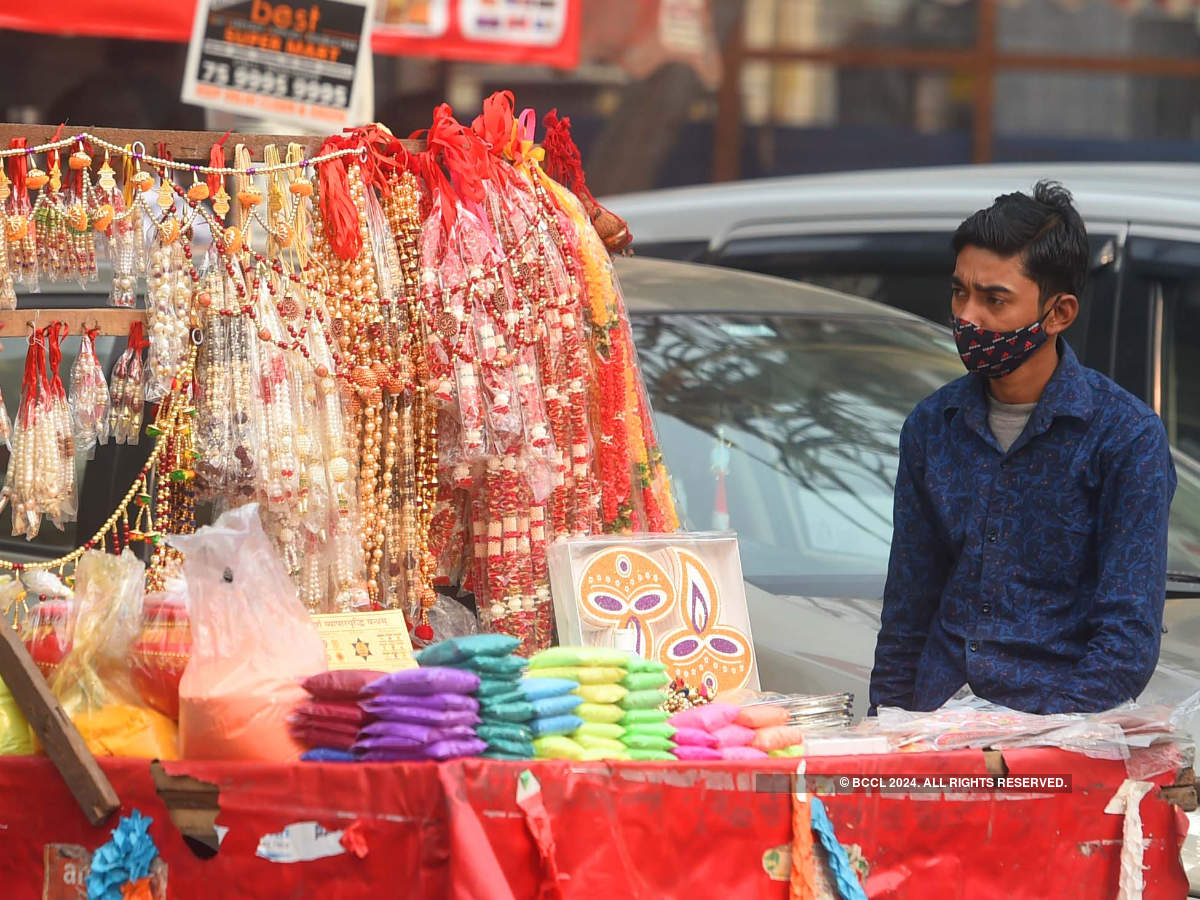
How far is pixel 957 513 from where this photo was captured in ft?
10.3

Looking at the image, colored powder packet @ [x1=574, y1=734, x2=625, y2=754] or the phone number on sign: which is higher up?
the phone number on sign

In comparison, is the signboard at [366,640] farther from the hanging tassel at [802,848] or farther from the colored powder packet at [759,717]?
the hanging tassel at [802,848]

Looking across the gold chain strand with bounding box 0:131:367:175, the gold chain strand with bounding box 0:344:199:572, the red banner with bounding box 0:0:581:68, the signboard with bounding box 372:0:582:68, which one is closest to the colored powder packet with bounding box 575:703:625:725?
the gold chain strand with bounding box 0:344:199:572

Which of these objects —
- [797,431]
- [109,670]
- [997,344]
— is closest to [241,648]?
[109,670]

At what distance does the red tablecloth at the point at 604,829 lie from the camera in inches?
102

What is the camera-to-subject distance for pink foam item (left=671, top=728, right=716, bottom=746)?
2838 mm

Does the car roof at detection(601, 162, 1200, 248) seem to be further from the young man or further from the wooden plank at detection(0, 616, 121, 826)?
the wooden plank at detection(0, 616, 121, 826)

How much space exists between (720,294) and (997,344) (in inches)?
80.8

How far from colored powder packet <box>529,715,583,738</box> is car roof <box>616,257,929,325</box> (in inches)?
87.1

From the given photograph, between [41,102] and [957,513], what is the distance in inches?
274

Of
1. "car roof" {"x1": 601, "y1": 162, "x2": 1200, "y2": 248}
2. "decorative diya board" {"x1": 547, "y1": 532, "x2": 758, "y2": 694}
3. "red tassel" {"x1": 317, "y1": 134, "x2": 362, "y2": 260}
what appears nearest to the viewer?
"red tassel" {"x1": 317, "y1": 134, "x2": 362, "y2": 260}

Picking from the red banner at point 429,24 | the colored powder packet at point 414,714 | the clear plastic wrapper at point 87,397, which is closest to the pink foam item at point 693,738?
the colored powder packet at point 414,714

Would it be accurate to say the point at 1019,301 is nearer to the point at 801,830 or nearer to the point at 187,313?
the point at 801,830

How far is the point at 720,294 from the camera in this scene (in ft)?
16.5
